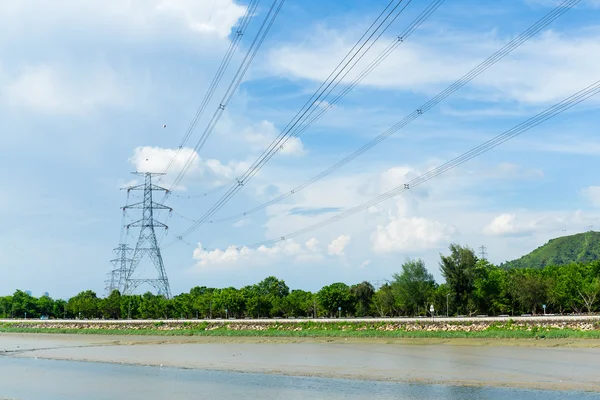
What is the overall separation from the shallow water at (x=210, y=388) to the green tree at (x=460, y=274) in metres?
67.7

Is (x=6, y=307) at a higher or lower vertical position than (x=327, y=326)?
higher

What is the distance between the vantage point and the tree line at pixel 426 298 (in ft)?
325

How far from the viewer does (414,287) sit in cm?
10925

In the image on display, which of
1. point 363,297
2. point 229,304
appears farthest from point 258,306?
Answer: point 363,297

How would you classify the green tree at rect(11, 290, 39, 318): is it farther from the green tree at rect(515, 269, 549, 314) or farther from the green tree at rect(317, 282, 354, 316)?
the green tree at rect(515, 269, 549, 314)

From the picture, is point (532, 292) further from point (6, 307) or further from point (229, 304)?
point (6, 307)

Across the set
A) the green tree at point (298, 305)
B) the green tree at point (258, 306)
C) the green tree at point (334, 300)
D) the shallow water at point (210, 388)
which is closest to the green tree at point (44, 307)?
the green tree at point (258, 306)

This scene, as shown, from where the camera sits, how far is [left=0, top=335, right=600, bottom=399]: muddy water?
30.5 meters

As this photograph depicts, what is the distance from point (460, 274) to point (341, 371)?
6771 centimetres

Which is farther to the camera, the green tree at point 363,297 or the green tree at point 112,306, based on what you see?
the green tree at point 112,306

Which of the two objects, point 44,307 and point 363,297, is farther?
point 44,307

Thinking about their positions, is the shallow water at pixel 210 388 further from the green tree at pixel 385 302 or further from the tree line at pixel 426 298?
the green tree at pixel 385 302

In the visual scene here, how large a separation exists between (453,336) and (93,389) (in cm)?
4347

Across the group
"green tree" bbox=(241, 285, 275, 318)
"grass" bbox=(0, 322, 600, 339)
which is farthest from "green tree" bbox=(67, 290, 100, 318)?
"green tree" bbox=(241, 285, 275, 318)
